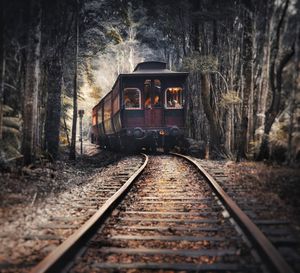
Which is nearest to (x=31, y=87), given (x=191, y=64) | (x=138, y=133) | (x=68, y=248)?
(x=68, y=248)

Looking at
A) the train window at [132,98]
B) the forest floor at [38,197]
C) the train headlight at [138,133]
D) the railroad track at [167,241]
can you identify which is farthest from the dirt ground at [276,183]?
the train window at [132,98]

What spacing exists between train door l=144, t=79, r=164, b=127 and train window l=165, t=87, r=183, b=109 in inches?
13.1

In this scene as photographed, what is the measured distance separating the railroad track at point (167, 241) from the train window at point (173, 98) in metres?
11.0

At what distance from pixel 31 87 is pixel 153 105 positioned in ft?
28.8

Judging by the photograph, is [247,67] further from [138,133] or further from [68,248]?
[68,248]

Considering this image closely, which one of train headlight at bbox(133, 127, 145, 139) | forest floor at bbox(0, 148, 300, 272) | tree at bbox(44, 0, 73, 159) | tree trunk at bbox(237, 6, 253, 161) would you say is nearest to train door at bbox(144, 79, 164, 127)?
train headlight at bbox(133, 127, 145, 139)

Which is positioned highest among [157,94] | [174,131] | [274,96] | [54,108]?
[157,94]

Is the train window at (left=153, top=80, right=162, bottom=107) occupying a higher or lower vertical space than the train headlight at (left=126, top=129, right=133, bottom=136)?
higher

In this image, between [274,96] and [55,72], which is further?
[55,72]

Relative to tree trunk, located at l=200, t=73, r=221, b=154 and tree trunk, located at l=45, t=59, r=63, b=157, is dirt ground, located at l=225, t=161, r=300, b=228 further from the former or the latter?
tree trunk, located at l=45, t=59, r=63, b=157

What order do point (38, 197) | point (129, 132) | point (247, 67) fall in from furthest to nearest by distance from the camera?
point (129, 132)
point (247, 67)
point (38, 197)

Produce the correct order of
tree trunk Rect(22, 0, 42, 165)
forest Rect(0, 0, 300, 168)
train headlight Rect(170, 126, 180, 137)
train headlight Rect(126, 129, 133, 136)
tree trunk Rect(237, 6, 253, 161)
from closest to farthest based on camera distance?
1. tree trunk Rect(22, 0, 42, 165)
2. forest Rect(0, 0, 300, 168)
3. tree trunk Rect(237, 6, 253, 161)
4. train headlight Rect(126, 129, 133, 136)
5. train headlight Rect(170, 126, 180, 137)

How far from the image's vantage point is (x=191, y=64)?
14758 millimetres

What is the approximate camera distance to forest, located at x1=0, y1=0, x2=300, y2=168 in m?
8.62
